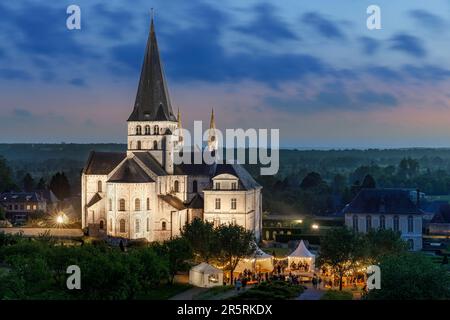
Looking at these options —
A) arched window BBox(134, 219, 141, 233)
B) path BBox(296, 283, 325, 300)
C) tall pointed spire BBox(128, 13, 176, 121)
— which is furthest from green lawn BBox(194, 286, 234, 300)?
tall pointed spire BBox(128, 13, 176, 121)

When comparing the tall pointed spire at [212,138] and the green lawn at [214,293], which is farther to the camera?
the tall pointed spire at [212,138]

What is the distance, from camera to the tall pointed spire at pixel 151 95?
7438cm

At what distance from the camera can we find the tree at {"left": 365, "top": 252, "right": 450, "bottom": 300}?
36.5m

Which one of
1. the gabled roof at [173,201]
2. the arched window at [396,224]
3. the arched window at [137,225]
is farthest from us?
the arched window at [396,224]

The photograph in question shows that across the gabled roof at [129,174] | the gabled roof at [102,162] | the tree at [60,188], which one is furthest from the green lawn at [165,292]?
the tree at [60,188]

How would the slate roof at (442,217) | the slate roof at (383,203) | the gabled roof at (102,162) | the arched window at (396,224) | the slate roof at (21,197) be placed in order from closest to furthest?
1. the arched window at (396,224)
2. the slate roof at (383,203)
3. the gabled roof at (102,162)
4. the slate roof at (442,217)
5. the slate roof at (21,197)

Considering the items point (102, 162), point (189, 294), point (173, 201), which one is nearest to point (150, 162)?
point (173, 201)

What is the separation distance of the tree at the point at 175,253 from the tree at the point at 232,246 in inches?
92.7

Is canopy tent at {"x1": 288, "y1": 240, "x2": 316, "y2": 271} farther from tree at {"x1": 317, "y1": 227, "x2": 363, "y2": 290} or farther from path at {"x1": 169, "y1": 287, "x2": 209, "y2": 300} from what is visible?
path at {"x1": 169, "y1": 287, "x2": 209, "y2": 300}

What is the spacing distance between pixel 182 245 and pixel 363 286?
12.1 metres

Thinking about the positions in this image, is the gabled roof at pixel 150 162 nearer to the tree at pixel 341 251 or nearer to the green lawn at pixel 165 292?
the green lawn at pixel 165 292

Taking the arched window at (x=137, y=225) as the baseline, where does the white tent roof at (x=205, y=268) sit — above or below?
Answer: below
